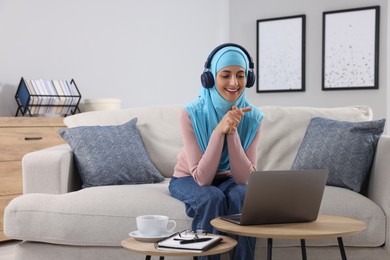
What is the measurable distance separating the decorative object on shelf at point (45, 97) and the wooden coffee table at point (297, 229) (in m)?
2.88

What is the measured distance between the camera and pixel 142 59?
229 inches

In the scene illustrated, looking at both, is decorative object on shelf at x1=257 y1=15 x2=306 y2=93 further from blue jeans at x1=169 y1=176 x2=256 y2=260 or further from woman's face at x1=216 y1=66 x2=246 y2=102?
blue jeans at x1=169 y1=176 x2=256 y2=260

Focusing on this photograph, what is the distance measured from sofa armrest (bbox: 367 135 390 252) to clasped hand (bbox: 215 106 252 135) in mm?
799

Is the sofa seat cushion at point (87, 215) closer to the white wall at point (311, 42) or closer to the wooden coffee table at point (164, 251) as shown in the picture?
the wooden coffee table at point (164, 251)

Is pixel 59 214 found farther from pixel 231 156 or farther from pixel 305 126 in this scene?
pixel 305 126

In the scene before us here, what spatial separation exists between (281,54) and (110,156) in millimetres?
3626

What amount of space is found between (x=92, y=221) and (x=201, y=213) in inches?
20.5

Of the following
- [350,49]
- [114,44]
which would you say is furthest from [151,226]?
[350,49]

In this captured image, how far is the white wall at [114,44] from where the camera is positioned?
4738 millimetres

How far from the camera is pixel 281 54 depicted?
250 inches

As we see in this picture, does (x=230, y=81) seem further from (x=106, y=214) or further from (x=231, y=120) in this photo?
(x=106, y=214)

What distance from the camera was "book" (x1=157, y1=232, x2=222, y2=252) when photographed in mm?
1762

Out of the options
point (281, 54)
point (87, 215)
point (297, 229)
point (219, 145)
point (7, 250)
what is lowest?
point (7, 250)

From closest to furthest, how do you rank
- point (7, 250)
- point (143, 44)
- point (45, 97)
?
point (7, 250) < point (45, 97) < point (143, 44)
